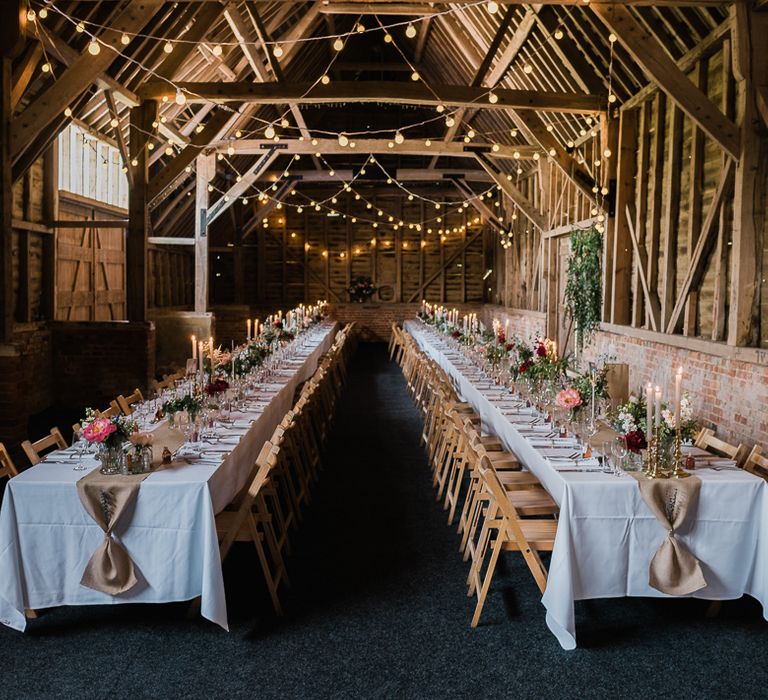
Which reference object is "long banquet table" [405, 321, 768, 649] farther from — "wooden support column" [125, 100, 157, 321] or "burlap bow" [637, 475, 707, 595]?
"wooden support column" [125, 100, 157, 321]

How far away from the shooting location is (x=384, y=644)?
3.44 metres

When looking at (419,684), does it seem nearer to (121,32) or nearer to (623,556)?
(623,556)

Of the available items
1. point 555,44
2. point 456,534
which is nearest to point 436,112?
point 555,44

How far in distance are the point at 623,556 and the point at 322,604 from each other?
5.21 feet

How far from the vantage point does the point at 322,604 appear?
12.7 feet

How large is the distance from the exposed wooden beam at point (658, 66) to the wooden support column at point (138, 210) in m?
5.83

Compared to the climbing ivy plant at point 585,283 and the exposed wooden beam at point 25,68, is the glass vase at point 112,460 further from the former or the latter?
the climbing ivy plant at point 585,283

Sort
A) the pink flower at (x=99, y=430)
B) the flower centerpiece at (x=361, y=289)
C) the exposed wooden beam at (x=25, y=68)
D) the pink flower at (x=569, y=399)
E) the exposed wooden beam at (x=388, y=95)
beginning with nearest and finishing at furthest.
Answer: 1. the pink flower at (x=99, y=430)
2. the pink flower at (x=569, y=399)
3. the exposed wooden beam at (x=25, y=68)
4. the exposed wooden beam at (x=388, y=95)
5. the flower centerpiece at (x=361, y=289)

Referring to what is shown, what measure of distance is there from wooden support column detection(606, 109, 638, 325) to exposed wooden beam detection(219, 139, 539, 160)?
10.4 feet

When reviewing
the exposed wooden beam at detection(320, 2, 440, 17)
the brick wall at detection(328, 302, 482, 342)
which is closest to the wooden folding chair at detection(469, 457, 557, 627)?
the exposed wooden beam at detection(320, 2, 440, 17)

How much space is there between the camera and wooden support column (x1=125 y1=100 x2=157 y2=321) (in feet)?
30.7

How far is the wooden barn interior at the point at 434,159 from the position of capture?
6242 mm

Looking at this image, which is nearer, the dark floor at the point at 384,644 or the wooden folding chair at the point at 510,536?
the dark floor at the point at 384,644

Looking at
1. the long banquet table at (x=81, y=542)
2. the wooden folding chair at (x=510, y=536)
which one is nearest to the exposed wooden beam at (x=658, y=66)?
the wooden folding chair at (x=510, y=536)
